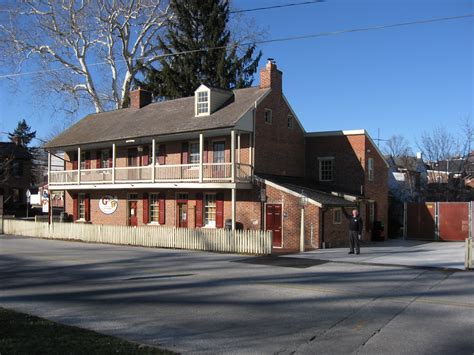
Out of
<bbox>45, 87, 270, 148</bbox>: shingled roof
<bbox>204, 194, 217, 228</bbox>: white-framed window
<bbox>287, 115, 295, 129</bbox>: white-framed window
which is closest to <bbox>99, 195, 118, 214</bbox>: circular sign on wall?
<bbox>45, 87, 270, 148</bbox>: shingled roof

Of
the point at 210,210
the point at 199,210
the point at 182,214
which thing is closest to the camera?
the point at 210,210

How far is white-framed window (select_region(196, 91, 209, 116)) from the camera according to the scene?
95.1 feet

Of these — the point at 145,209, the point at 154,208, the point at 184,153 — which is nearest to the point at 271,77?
the point at 184,153

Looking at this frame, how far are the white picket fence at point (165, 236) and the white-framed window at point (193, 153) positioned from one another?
18.9 ft

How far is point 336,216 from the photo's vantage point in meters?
25.7

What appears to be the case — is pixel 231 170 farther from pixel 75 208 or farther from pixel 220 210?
pixel 75 208

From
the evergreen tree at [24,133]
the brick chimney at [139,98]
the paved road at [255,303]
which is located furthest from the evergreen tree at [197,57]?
the evergreen tree at [24,133]

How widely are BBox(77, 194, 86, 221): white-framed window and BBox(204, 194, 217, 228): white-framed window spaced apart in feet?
37.9

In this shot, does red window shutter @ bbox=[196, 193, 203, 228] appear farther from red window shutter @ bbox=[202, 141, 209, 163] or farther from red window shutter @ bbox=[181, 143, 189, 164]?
red window shutter @ bbox=[181, 143, 189, 164]

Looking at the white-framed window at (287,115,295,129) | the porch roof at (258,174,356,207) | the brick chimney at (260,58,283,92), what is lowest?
the porch roof at (258,174,356,207)

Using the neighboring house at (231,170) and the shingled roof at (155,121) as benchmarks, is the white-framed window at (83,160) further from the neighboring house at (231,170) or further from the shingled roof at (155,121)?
the shingled roof at (155,121)

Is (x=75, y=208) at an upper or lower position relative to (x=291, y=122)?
lower

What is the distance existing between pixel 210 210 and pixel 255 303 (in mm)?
17803

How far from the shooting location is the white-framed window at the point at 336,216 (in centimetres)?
2537
